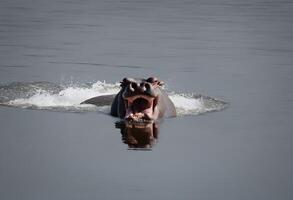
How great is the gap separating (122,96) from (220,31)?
A: 60.9ft

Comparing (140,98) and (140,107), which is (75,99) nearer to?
(140,107)

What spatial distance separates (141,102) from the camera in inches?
950

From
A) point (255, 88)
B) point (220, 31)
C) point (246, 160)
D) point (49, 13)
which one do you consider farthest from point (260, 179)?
point (49, 13)

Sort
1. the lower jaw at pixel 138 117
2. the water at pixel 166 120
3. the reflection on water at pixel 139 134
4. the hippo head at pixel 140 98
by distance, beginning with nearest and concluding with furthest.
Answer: the water at pixel 166 120
the reflection on water at pixel 139 134
the hippo head at pixel 140 98
the lower jaw at pixel 138 117

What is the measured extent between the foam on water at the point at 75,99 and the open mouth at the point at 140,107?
1.20 metres

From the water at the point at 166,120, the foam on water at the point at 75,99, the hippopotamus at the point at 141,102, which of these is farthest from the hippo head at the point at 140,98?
the foam on water at the point at 75,99

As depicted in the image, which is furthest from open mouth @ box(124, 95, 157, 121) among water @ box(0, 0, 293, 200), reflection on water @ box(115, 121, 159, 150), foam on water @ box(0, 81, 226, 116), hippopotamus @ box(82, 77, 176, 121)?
foam on water @ box(0, 81, 226, 116)

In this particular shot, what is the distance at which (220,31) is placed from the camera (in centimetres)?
4219

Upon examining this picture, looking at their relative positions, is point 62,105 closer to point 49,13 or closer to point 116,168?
point 116,168

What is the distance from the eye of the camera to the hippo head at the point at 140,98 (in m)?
23.5

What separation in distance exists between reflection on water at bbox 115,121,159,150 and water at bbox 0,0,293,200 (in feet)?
0.59

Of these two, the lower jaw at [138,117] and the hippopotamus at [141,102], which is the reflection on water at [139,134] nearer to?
the lower jaw at [138,117]

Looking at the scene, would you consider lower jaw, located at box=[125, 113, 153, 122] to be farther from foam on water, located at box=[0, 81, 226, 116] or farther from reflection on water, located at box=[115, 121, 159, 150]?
foam on water, located at box=[0, 81, 226, 116]

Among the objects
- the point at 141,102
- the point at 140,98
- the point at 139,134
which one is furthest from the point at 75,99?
the point at 139,134
